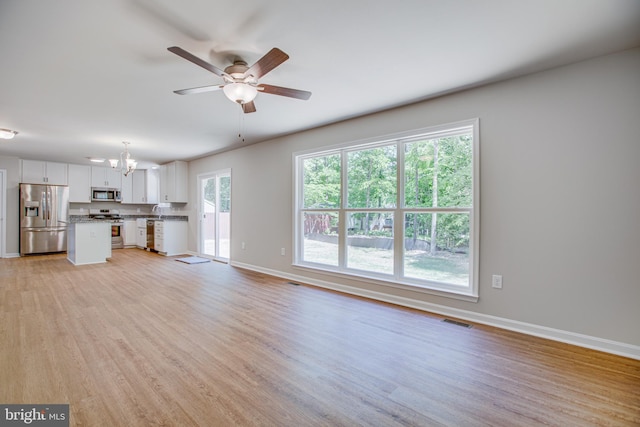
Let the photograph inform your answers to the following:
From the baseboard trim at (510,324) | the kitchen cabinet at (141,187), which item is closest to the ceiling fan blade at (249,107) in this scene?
the baseboard trim at (510,324)

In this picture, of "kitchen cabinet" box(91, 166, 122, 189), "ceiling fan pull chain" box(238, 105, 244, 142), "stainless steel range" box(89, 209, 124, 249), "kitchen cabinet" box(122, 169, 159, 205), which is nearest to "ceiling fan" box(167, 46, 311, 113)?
"ceiling fan pull chain" box(238, 105, 244, 142)

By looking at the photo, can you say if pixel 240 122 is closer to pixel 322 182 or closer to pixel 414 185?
pixel 322 182

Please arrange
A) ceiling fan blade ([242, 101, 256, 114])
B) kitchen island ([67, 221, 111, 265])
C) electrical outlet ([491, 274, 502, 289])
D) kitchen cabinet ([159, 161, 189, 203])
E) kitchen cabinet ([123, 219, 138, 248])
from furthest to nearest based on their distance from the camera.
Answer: kitchen cabinet ([123, 219, 138, 248]) → kitchen cabinet ([159, 161, 189, 203]) → kitchen island ([67, 221, 111, 265]) → electrical outlet ([491, 274, 502, 289]) → ceiling fan blade ([242, 101, 256, 114])

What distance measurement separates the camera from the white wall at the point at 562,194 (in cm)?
233

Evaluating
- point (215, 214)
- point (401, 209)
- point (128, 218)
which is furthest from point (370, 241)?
point (128, 218)

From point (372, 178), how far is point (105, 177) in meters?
8.22

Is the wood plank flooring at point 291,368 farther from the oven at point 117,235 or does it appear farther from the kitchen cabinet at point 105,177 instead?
the kitchen cabinet at point 105,177

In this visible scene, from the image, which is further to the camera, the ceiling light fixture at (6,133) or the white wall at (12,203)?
the white wall at (12,203)

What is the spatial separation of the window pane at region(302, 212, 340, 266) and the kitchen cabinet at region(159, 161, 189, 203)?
14.3ft

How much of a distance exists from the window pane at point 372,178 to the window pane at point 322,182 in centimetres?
24

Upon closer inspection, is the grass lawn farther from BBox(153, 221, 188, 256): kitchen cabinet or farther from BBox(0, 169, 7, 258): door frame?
BBox(0, 169, 7, 258): door frame

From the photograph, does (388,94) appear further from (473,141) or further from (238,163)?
(238,163)

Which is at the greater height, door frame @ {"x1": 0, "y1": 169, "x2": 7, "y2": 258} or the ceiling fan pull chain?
the ceiling fan pull chain

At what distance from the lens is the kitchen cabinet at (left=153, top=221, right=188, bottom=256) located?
7.31 m
